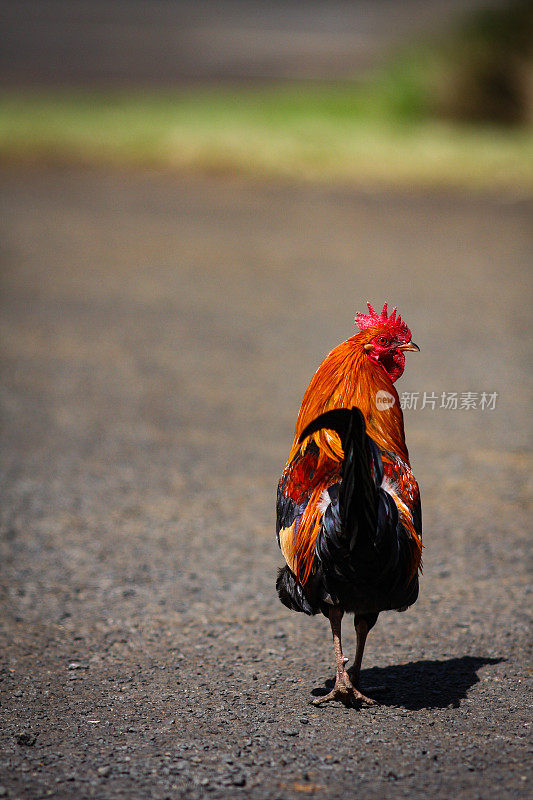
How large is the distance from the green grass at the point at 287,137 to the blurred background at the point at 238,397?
79 millimetres

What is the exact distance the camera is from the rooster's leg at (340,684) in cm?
438

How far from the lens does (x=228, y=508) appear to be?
283 inches

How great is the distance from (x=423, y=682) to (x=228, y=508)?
2.71m

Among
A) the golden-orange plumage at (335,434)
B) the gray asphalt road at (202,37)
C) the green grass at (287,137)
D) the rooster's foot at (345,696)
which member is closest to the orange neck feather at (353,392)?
the golden-orange plumage at (335,434)

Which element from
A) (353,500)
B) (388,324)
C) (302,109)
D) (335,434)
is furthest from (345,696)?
(302,109)

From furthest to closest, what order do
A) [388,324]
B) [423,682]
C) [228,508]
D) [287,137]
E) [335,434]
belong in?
[287,137], [228,508], [423,682], [388,324], [335,434]

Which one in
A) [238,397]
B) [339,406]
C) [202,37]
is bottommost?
[339,406]

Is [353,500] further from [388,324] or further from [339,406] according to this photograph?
[388,324]

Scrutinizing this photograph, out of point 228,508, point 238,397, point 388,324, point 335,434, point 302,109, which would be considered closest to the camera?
point 335,434

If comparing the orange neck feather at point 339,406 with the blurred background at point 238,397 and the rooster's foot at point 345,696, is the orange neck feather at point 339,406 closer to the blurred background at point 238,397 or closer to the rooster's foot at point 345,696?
the rooster's foot at point 345,696

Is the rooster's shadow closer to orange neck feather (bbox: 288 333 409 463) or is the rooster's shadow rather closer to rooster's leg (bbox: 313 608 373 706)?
rooster's leg (bbox: 313 608 373 706)

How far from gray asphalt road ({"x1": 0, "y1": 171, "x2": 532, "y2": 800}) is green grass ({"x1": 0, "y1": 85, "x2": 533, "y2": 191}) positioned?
7.72ft

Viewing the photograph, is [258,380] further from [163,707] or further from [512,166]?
[512,166]

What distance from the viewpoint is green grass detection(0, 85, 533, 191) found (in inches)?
707
